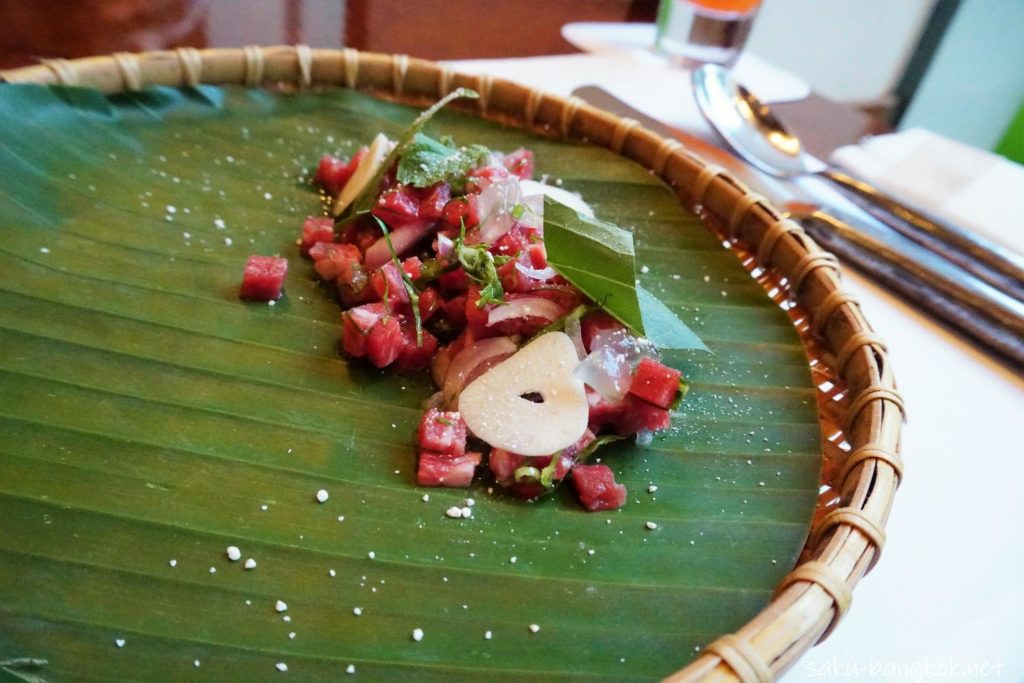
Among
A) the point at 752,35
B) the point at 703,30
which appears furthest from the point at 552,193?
the point at 752,35

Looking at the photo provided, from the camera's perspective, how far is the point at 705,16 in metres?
2.97

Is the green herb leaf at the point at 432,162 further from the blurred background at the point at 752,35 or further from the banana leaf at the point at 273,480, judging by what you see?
the blurred background at the point at 752,35

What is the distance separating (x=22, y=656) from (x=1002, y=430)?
181cm

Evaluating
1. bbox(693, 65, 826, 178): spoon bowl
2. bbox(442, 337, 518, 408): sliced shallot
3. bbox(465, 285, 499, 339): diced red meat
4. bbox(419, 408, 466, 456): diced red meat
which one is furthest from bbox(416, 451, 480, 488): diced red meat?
bbox(693, 65, 826, 178): spoon bowl

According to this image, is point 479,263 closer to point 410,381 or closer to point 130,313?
point 410,381

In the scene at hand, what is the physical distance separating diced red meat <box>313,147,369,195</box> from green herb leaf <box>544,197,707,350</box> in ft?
2.17

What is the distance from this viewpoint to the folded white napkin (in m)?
2.13

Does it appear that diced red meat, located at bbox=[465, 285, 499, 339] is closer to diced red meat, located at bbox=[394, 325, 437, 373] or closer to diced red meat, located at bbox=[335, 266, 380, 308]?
diced red meat, located at bbox=[394, 325, 437, 373]

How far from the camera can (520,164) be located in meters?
1.82

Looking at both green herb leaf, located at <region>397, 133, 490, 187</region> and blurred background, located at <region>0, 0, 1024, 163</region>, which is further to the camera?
blurred background, located at <region>0, 0, 1024, 163</region>

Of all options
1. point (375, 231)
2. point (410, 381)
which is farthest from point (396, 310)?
point (375, 231)

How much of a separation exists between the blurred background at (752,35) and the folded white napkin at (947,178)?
1.01 m

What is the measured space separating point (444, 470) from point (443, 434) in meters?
0.06

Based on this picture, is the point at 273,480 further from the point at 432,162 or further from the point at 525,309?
the point at 432,162
